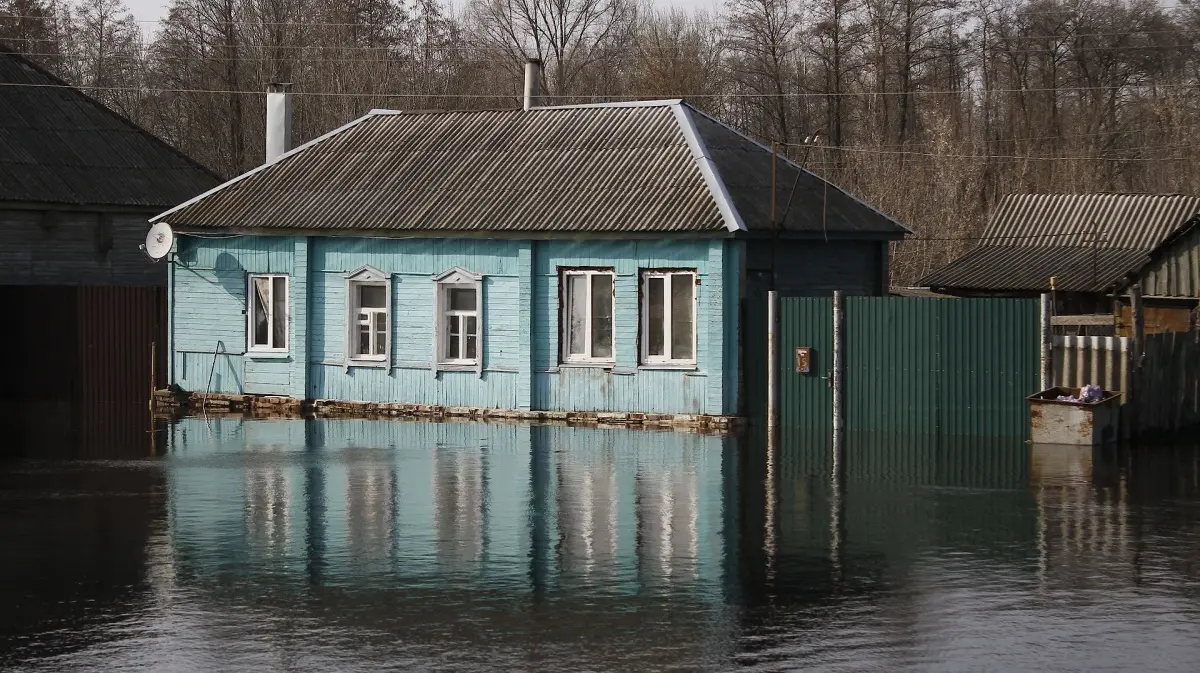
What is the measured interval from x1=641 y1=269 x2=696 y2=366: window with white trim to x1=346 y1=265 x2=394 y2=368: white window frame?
4906 millimetres

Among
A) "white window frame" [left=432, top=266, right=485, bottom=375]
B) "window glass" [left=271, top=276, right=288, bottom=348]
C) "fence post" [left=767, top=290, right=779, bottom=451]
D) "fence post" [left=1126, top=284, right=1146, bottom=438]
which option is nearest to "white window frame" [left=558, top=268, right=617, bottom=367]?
"white window frame" [left=432, top=266, right=485, bottom=375]

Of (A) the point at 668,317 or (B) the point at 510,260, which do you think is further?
(B) the point at 510,260

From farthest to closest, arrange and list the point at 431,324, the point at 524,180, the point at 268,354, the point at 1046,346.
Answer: the point at 268,354 → the point at 524,180 → the point at 431,324 → the point at 1046,346

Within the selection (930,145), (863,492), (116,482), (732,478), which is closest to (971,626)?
(863,492)

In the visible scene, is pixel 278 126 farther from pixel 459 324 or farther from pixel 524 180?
pixel 459 324

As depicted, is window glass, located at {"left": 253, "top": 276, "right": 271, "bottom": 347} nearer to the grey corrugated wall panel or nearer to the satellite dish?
the satellite dish

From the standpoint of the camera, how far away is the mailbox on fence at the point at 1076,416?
75.3 feet

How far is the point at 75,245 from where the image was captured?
3781cm

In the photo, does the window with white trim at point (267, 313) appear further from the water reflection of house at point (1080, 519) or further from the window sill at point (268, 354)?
the water reflection of house at point (1080, 519)

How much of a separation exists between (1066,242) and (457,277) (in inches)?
617

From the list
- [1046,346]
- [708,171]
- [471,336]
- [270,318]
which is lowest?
[1046,346]

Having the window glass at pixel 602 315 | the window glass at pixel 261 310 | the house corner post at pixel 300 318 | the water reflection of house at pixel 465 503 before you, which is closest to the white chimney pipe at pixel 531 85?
the house corner post at pixel 300 318

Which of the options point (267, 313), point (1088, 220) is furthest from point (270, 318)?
point (1088, 220)

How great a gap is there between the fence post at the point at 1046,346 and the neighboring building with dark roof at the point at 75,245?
14.5m
